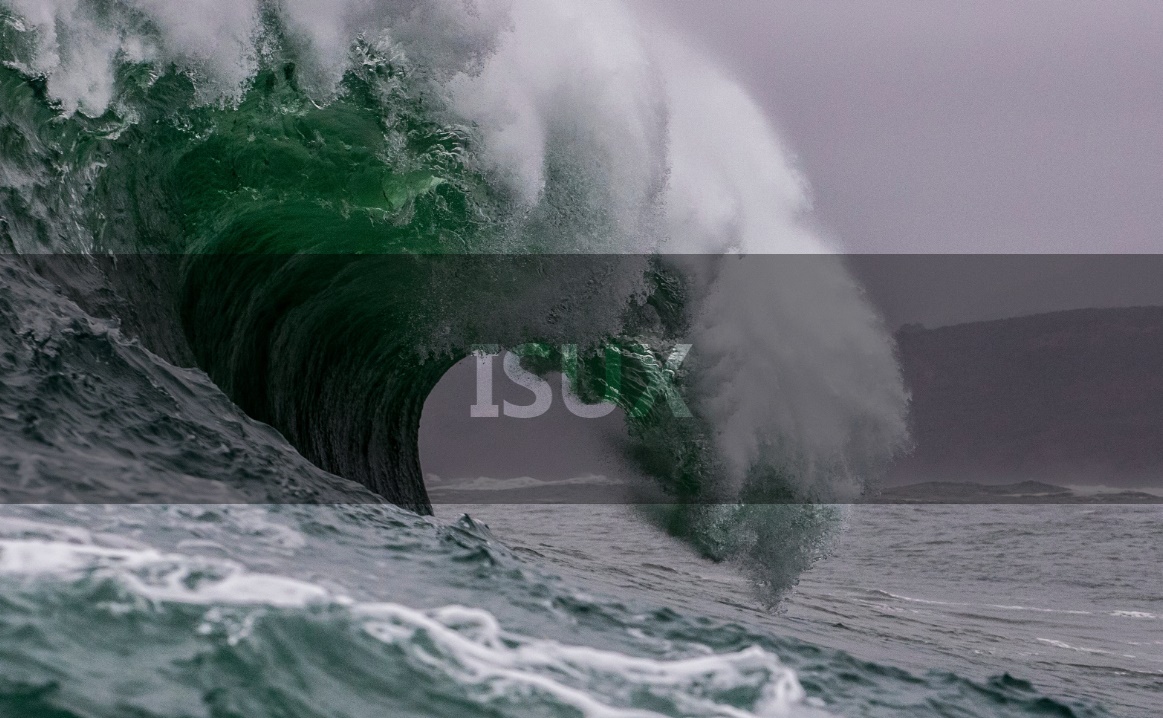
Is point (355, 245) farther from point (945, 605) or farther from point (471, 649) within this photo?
point (945, 605)

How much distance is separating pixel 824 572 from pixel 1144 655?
7175 mm

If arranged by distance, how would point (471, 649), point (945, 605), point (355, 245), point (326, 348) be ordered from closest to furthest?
point (471, 649), point (355, 245), point (326, 348), point (945, 605)

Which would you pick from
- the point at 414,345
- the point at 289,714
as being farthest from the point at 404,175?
the point at 289,714

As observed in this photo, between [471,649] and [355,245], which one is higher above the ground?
[355,245]

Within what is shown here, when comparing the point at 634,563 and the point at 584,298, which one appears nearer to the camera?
the point at 584,298

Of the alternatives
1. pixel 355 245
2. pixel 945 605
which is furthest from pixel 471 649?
pixel 945 605

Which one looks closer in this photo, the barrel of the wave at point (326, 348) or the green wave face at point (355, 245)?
the green wave face at point (355, 245)

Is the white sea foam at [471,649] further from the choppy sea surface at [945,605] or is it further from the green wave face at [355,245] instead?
the green wave face at [355,245]

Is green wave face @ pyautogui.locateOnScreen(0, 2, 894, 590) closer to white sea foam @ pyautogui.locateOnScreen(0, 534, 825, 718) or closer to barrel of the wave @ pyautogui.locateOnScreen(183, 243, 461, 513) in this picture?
barrel of the wave @ pyautogui.locateOnScreen(183, 243, 461, 513)

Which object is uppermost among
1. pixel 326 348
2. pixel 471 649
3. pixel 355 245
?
pixel 355 245

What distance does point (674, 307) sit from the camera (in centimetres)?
1066

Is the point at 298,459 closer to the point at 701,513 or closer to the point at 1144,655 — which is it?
the point at 701,513

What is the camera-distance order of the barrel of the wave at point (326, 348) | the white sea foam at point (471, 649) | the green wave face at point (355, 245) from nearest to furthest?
the white sea foam at point (471, 649) → the green wave face at point (355, 245) → the barrel of the wave at point (326, 348)

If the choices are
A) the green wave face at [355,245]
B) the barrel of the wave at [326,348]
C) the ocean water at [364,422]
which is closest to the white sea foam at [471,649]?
the ocean water at [364,422]
